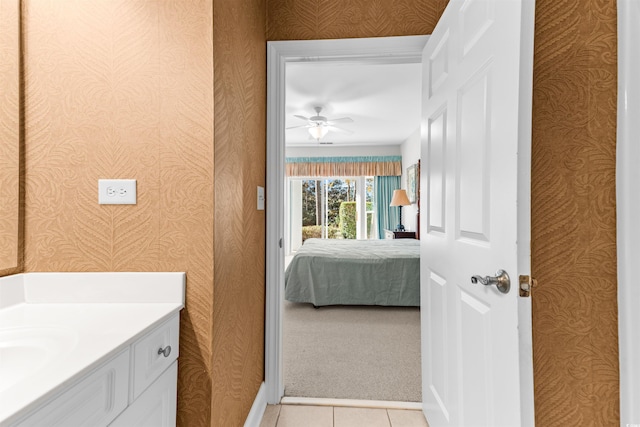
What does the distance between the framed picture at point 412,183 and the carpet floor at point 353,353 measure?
2752 mm

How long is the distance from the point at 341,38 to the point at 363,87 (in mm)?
2066

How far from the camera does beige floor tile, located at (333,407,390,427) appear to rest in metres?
1.64

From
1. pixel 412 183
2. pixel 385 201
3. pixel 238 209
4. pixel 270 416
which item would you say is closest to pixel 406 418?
pixel 270 416

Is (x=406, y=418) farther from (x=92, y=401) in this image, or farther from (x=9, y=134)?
(x=9, y=134)

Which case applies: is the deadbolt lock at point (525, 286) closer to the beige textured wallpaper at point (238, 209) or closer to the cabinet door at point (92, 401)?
the beige textured wallpaper at point (238, 209)

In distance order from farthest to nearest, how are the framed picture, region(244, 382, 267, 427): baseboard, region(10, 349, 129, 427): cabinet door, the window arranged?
the window < the framed picture < region(244, 382, 267, 427): baseboard < region(10, 349, 129, 427): cabinet door

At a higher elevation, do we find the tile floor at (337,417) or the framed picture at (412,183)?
the framed picture at (412,183)

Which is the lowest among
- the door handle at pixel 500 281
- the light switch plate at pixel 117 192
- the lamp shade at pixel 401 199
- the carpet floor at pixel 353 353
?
the carpet floor at pixel 353 353

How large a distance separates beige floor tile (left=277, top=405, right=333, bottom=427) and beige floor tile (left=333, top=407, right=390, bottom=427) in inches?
1.7

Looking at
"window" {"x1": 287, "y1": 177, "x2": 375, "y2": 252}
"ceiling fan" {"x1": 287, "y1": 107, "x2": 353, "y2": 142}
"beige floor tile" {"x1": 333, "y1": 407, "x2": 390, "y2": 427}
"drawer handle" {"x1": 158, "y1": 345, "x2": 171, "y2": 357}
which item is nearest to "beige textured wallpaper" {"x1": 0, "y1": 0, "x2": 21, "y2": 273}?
"drawer handle" {"x1": 158, "y1": 345, "x2": 171, "y2": 357}

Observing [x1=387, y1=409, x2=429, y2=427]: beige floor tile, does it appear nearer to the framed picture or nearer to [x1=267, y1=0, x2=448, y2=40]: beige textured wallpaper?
[x1=267, y1=0, x2=448, y2=40]: beige textured wallpaper

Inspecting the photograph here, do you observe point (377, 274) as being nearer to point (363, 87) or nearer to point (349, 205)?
point (363, 87)

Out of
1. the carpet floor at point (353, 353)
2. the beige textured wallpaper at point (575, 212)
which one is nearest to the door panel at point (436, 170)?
the beige textured wallpaper at point (575, 212)

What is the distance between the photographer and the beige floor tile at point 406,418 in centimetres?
165
